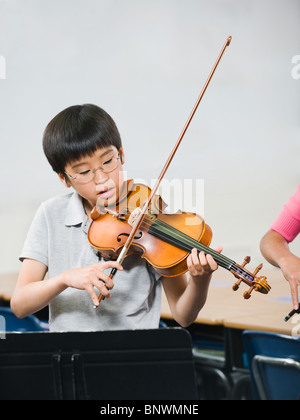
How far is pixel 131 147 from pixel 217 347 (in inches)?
38.1

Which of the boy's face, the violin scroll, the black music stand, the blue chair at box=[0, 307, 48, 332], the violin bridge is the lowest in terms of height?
the blue chair at box=[0, 307, 48, 332]

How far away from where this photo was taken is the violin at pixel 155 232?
113 centimetres

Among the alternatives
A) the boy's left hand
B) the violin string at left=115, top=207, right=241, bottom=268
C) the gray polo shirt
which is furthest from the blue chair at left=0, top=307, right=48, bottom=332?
the boy's left hand

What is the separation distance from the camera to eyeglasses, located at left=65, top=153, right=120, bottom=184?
117 centimetres

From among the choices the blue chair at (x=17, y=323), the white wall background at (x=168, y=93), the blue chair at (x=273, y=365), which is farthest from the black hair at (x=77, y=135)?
the white wall background at (x=168, y=93)

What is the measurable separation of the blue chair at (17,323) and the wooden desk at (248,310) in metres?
0.50

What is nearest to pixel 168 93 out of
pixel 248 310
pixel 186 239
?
pixel 248 310

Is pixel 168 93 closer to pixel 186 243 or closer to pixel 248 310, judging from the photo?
pixel 248 310

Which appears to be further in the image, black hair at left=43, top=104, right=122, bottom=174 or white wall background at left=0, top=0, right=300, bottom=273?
white wall background at left=0, top=0, right=300, bottom=273

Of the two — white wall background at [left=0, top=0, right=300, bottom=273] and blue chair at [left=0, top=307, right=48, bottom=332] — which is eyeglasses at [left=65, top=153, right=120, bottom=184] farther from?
white wall background at [left=0, top=0, right=300, bottom=273]

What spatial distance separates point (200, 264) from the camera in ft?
3.51

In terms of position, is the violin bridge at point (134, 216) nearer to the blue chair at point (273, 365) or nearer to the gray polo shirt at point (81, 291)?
the gray polo shirt at point (81, 291)

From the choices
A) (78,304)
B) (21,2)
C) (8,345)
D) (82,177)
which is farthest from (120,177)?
(21,2)

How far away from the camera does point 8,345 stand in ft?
3.46
